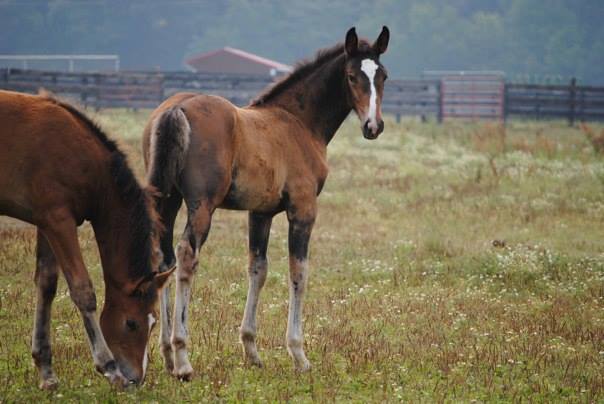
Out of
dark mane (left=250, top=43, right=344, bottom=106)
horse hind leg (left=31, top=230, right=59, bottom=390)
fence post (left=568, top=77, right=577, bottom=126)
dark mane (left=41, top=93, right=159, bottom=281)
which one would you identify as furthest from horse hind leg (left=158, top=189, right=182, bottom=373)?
fence post (left=568, top=77, right=577, bottom=126)

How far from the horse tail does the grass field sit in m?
0.16

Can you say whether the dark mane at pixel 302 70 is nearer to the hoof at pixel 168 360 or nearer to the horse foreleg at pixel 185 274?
the horse foreleg at pixel 185 274

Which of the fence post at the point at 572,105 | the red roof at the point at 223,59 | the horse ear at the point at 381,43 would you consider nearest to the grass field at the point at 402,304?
the horse ear at the point at 381,43

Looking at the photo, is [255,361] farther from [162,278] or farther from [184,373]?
[162,278]

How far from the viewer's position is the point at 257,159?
23.3 feet

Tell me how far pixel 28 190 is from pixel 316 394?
2.47 meters

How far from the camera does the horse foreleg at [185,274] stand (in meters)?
6.52

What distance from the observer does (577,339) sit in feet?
27.2

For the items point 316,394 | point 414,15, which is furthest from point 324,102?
point 414,15

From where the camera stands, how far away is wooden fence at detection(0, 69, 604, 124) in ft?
111

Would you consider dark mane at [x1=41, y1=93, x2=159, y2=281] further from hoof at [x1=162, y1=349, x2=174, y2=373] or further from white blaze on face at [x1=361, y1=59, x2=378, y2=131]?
white blaze on face at [x1=361, y1=59, x2=378, y2=131]

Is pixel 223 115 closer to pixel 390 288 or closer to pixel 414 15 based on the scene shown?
pixel 390 288

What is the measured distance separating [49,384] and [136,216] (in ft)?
4.41

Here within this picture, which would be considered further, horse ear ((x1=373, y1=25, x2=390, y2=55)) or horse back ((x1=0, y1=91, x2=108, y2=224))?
horse ear ((x1=373, y1=25, x2=390, y2=55))
